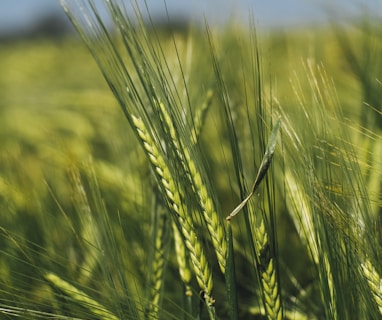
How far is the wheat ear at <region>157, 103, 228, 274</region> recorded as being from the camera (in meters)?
0.31

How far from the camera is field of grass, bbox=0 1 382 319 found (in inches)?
12.5

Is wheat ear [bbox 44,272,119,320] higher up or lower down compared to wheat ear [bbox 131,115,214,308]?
lower down

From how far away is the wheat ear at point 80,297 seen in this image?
13.6 inches

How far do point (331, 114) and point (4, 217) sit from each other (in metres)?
0.29

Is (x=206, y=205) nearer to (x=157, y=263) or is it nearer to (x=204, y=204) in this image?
(x=204, y=204)

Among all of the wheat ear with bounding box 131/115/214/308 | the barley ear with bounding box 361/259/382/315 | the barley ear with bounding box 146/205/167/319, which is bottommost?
the barley ear with bounding box 146/205/167/319

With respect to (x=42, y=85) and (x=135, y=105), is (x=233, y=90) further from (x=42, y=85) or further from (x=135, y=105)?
(x=42, y=85)

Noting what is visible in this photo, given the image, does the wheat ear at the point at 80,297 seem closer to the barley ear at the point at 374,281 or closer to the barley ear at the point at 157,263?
the barley ear at the point at 157,263

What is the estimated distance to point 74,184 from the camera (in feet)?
1.50

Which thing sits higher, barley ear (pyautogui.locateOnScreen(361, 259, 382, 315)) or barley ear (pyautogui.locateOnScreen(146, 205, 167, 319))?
barley ear (pyautogui.locateOnScreen(361, 259, 382, 315))

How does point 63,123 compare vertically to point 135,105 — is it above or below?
below

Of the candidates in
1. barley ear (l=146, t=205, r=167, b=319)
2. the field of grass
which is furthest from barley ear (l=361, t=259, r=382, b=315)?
barley ear (l=146, t=205, r=167, b=319)

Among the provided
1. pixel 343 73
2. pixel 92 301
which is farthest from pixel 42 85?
pixel 92 301

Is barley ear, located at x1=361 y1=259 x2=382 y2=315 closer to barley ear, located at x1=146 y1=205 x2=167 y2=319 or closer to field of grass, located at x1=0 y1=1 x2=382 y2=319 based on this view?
field of grass, located at x1=0 y1=1 x2=382 y2=319
